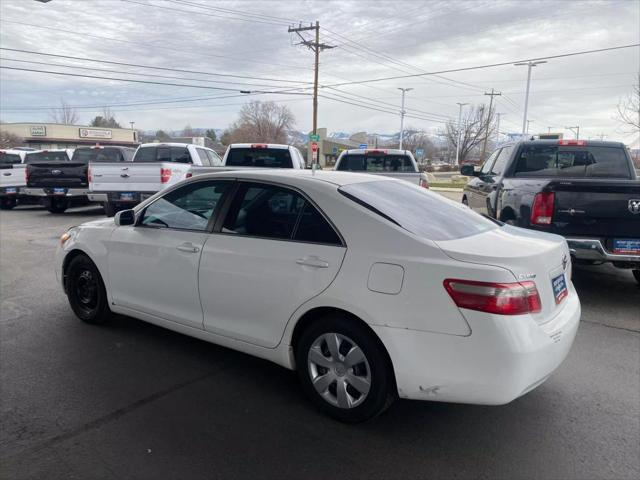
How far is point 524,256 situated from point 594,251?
10.8 ft

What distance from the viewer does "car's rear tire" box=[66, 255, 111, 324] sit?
4.84 metres

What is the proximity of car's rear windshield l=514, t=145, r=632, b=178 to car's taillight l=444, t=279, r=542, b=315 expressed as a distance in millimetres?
5097

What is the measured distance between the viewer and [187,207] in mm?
4234

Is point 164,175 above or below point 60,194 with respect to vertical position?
above

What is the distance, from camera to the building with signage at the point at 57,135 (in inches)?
2744

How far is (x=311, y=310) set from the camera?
128 inches

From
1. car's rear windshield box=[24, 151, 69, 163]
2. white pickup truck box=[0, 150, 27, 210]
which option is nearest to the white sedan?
car's rear windshield box=[24, 151, 69, 163]

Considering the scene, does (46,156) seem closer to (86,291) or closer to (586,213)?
(86,291)

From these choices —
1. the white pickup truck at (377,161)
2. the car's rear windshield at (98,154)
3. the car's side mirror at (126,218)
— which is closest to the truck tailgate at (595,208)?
the car's side mirror at (126,218)

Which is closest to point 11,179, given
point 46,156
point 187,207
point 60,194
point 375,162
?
point 46,156

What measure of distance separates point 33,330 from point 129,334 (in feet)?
3.32

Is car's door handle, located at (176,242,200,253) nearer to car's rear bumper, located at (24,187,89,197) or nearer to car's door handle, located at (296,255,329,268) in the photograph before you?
car's door handle, located at (296,255,329,268)

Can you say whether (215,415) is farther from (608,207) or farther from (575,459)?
(608,207)

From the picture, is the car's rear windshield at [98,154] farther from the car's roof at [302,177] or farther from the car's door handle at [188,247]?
the car's roof at [302,177]
